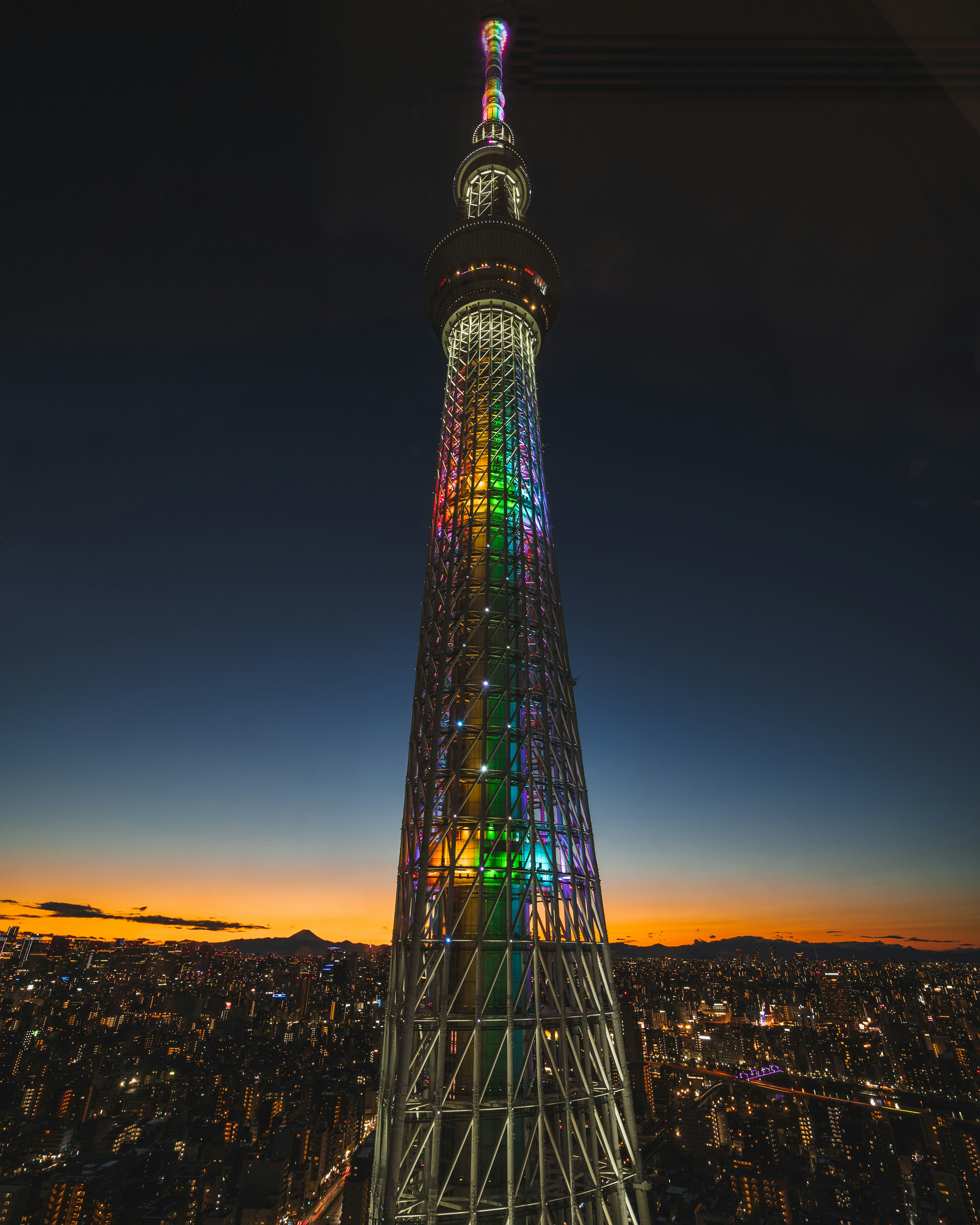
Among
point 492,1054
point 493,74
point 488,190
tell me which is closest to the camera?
point 492,1054

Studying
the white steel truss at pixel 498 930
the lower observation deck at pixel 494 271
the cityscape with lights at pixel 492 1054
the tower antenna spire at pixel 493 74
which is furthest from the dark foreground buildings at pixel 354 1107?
the tower antenna spire at pixel 493 74

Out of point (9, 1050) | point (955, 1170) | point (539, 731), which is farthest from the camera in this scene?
point (9, 1050)

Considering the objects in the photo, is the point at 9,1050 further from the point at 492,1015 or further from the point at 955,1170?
the point at 955,1170

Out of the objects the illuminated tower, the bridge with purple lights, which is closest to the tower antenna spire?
the illuminated tower

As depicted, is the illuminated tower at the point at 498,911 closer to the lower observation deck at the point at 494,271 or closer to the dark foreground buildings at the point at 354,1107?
the lower observation deck at the point at 494,271

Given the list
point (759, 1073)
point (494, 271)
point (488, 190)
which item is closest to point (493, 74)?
point (488, 190)

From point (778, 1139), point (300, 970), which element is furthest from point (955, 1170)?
point (300, 970)

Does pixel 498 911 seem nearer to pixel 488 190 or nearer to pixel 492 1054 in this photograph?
pixel 492 1054
